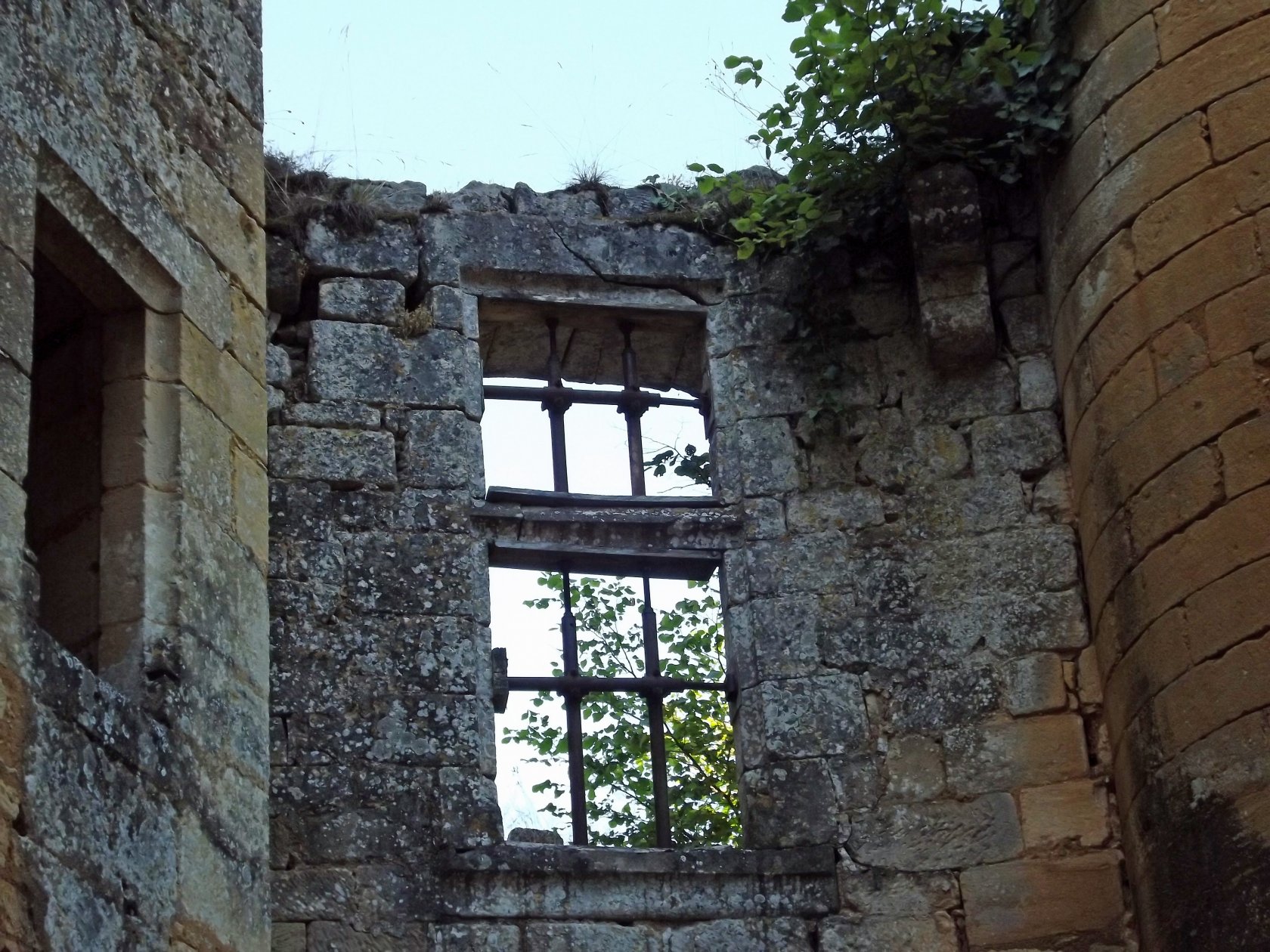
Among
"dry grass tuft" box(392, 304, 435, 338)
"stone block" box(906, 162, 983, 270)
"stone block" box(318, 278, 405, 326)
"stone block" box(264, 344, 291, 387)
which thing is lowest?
"stone block" box(264, 344, 291, 387)

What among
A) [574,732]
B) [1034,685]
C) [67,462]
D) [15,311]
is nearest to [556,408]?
[574,732]

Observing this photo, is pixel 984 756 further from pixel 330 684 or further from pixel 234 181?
pixel 234 181

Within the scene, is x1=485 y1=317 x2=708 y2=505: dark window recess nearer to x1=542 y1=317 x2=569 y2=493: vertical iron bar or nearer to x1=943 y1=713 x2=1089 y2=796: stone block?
x1=542 y1=317 x2=569 y2=493: vertical iron bar

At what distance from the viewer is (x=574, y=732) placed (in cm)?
624

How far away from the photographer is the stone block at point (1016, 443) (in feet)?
21.4

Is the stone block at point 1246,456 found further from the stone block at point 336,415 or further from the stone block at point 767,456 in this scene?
the stone block at point 336,415

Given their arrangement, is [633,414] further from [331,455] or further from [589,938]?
[589,938]

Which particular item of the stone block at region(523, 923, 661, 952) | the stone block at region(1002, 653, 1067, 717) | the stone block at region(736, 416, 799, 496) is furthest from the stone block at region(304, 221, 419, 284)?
the stone block at region(1002, 653, 1067, 717)

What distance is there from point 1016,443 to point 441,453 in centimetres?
180

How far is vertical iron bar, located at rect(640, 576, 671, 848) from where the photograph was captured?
243 inches

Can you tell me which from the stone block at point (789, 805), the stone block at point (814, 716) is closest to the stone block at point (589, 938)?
the stone block at point (789, 805)

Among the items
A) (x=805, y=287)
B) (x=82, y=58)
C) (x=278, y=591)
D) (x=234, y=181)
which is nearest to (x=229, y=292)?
(x=234, y=181)

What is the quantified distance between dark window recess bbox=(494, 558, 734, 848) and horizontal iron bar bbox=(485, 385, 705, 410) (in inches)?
30.8

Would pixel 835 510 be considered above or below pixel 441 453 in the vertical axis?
below
